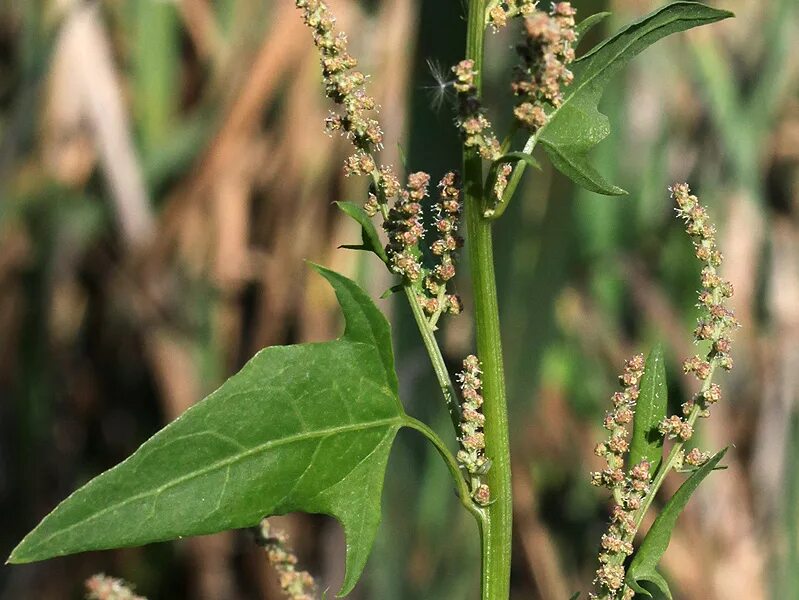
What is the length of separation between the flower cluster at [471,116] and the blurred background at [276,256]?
1.60 m

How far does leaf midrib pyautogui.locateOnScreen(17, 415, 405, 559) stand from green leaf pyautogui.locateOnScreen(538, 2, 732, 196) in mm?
206

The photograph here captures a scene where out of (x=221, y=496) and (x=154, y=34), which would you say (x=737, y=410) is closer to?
(x=154, y=34)

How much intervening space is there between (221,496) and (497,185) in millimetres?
258

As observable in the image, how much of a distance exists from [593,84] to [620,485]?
0.27 meters

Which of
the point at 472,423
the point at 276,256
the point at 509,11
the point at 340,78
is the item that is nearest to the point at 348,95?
the point at 340,78

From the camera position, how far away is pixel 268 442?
2.13 feet

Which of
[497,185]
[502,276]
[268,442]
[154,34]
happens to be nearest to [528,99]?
[497,185]

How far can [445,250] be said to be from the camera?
70 cm

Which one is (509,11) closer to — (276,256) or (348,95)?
(348,95)

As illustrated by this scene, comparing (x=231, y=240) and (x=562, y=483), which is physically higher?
(x=231, y=240)

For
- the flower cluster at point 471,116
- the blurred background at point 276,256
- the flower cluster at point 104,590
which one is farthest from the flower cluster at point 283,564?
the blurred background at point 276,256

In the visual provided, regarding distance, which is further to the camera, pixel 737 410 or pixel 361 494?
pixel 737 410

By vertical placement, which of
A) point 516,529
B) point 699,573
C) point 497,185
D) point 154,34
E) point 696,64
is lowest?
point 699,573

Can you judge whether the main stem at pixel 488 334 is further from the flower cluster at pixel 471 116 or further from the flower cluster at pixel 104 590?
the flower cluster at pixel 104 590
